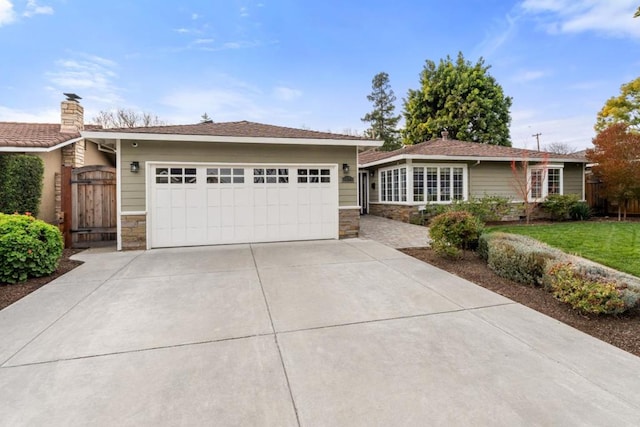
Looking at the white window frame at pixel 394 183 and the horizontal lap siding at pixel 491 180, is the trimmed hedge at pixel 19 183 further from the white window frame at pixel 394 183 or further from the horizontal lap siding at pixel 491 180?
the horizontal lap siding at pixel 491 180

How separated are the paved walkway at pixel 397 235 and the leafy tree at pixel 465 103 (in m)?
15.1

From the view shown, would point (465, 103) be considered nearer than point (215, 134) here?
No

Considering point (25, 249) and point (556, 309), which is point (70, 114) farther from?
point (556, 309)

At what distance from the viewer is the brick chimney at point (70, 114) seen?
952cm

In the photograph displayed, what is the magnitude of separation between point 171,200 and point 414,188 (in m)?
9.04

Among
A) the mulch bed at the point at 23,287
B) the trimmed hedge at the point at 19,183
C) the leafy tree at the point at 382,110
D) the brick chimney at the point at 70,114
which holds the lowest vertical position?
the mulch bed at the point at 23,287

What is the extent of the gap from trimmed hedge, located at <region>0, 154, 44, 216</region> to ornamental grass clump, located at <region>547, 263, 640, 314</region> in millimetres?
10855

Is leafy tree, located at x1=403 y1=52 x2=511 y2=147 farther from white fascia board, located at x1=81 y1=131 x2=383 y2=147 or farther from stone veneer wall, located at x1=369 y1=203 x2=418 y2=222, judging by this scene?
white fascia board, located at x1=81 y1=131 x2=383 y2=147

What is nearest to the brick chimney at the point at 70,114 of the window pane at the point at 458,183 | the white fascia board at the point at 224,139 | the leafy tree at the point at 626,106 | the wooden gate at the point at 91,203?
the wooden gate at the point at 91,203

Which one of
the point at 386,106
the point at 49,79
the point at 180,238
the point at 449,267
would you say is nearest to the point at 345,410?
the point at 449,267

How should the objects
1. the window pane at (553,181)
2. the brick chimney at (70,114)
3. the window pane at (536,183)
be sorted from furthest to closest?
the window pane at (553,181) < the window pane at (536,183) < the brick chimney at (70,114)

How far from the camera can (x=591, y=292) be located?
360 cm

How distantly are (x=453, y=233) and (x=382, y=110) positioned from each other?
30795mm

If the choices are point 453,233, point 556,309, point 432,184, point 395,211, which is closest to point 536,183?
point 432,184
